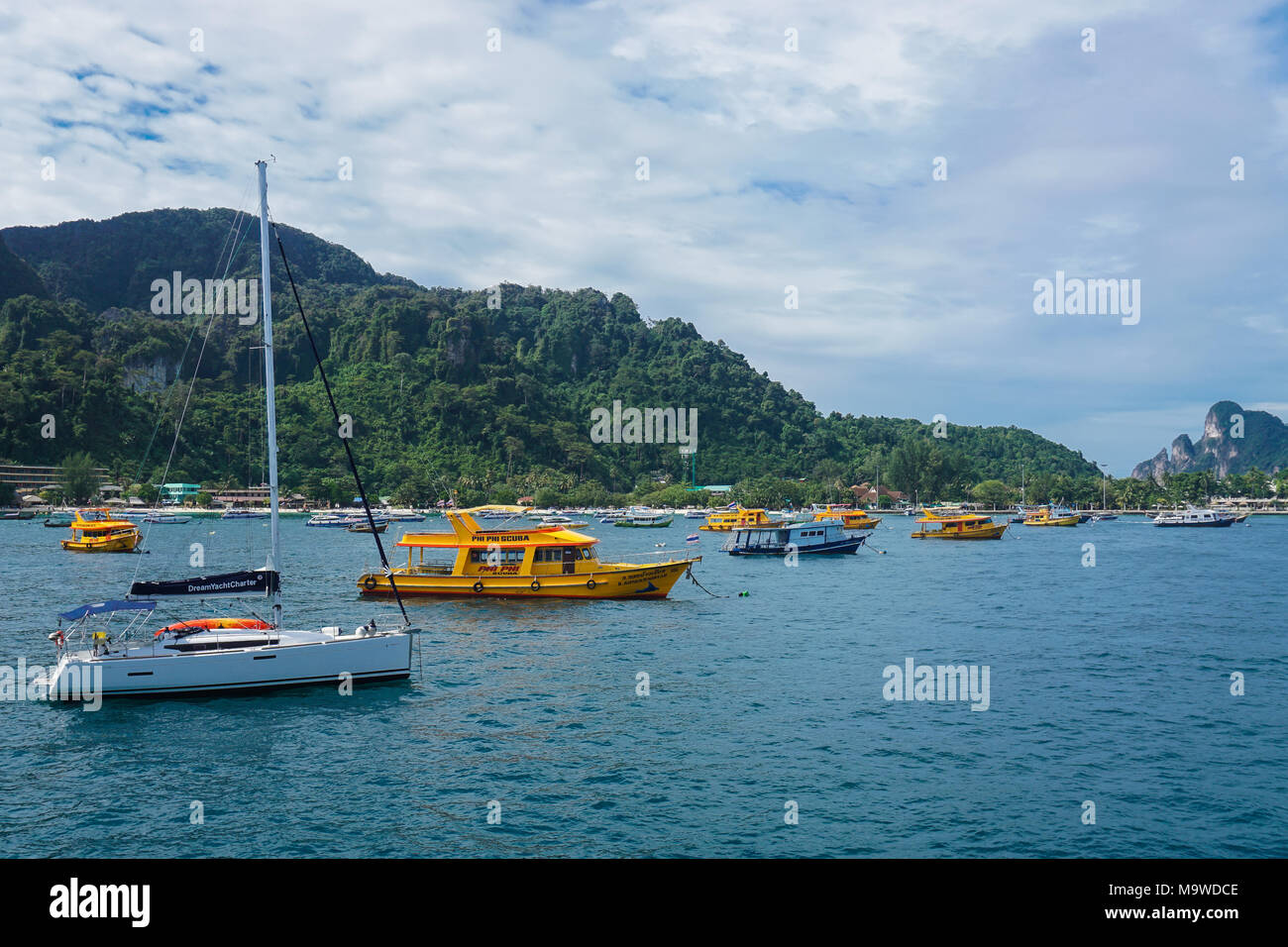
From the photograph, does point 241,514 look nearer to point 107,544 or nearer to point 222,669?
point 107,544

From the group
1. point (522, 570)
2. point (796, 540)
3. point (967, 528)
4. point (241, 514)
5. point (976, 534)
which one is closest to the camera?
point (522, 570)

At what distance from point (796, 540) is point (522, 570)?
2150 inches

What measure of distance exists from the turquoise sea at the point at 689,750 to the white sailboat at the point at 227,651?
2.40ft

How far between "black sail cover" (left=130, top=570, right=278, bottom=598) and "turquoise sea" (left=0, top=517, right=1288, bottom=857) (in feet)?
12.1

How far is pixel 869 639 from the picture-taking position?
4150 cm

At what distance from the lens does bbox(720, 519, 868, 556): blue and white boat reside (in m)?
99.2

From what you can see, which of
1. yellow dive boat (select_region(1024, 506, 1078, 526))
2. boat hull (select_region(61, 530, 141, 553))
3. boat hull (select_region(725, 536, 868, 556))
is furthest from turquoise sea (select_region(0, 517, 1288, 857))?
yellow dive boat (select_region(1024, 506, 1078, 526))

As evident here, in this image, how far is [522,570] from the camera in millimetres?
50562

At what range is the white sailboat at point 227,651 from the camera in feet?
89.1

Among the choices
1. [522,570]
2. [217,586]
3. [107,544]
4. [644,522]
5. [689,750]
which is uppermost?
[217,586]

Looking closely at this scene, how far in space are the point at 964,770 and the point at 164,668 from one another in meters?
24.1

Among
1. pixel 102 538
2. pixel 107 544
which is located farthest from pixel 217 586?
pixel 102 538

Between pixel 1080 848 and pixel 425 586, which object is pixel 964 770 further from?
pixel 425 586
